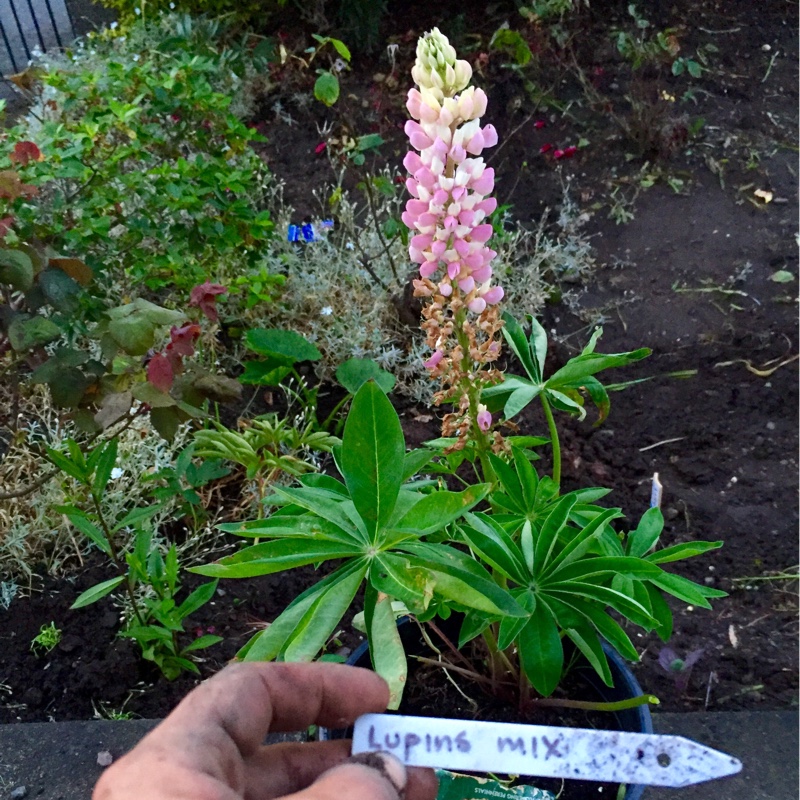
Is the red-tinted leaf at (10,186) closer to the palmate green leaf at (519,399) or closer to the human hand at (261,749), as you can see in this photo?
the palmate green leaf at (519,399)

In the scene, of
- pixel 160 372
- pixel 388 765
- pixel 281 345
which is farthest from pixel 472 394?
pixel 281 345

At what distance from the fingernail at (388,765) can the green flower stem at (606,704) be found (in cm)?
51

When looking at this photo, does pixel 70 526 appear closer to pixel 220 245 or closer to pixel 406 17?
pixel 220 245

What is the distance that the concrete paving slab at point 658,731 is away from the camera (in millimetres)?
1648

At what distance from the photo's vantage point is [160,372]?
1617 mm

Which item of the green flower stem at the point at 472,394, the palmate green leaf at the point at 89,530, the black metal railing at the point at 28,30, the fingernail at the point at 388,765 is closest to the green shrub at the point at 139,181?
the palmate green leaf at the point at 89,530

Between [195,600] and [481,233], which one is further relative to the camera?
[195,600]

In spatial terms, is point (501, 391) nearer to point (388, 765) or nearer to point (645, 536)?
point (645, 536)

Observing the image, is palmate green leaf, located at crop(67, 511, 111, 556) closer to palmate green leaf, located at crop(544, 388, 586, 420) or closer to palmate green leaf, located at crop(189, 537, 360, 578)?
palmate green leaf, located at crop(189, 537, 360, 578)

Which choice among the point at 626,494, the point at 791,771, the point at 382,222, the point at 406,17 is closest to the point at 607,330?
the point at 626,494

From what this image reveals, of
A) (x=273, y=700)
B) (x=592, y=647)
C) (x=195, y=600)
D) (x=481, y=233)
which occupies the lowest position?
(x=195, y=600)

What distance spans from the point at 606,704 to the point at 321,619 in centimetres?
57

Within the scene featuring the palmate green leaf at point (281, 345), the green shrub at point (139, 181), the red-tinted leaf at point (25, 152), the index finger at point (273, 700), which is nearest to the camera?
the index finger at point (273, 700)

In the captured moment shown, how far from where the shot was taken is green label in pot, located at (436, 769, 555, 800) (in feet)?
4.00
